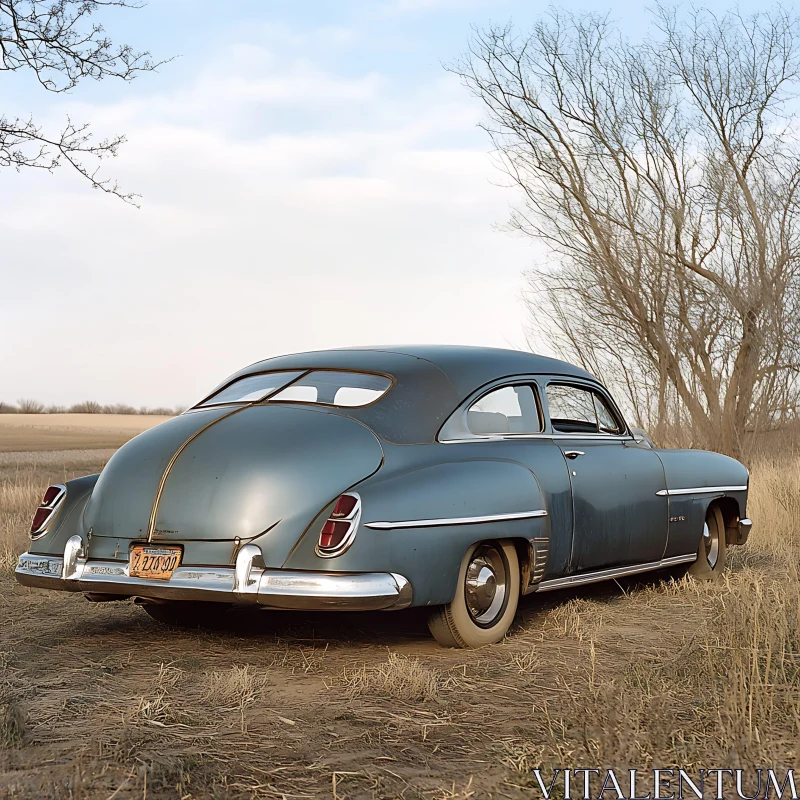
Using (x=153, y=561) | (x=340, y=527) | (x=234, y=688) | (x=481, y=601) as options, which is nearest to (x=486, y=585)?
(x=481, y=601)

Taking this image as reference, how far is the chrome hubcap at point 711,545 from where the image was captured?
7.50 m

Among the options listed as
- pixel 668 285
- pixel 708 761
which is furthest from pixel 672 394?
pixel 708 761

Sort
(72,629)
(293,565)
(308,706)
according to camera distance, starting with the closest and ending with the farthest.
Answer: (308,706)
(293,565)
(72,629)

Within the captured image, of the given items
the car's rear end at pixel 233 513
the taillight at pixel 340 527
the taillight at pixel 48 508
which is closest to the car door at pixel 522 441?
the car's rear end at pixel 233 513

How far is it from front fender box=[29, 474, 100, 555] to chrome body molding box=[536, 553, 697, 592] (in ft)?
7.98

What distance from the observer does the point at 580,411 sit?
22.5 feet

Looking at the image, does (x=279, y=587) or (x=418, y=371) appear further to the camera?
(x=418, y=371)

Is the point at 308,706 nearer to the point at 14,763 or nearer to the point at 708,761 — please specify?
the point at 14,763

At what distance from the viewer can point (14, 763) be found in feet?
11.1

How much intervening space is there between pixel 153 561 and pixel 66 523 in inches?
33.0

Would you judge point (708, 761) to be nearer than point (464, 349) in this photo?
Yes

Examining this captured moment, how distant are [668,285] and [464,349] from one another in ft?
38.4

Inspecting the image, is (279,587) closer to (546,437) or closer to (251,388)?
(251,388)

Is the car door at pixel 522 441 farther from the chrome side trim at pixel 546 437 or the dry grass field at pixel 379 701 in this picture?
the dry grass field at pixel 379 701
